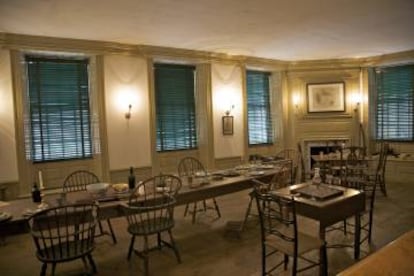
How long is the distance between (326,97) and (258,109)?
1.69 metres

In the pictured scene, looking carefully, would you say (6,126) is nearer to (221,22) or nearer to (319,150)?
(221,22)

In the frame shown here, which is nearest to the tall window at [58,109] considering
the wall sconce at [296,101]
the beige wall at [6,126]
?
the beige wall at [6,126]

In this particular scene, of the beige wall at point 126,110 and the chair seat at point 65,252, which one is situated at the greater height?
the beige wall at point 126,110

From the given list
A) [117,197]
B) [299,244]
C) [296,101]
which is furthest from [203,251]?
[296,101]

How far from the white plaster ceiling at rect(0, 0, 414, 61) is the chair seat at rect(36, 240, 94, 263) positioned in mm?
2558

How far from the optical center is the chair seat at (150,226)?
314 cm

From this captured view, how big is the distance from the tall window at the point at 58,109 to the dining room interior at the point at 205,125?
22mm

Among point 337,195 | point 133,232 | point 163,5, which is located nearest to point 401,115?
point 337,195

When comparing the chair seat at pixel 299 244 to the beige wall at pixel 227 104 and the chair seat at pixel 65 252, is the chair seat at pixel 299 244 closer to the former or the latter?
the chair seat at pixel 65 252

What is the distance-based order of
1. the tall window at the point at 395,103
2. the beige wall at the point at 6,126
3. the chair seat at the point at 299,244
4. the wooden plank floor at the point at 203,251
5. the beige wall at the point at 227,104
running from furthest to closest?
the tall window at the point at 395,103 → the beige wall at the point at 227,104 → the beige wall at the point at 6,126 → the wooden plank floor at the point at 203,251 → the chair seat at the point at 299,244

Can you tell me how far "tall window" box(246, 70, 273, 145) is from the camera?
758 centimetres

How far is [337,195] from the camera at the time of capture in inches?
120

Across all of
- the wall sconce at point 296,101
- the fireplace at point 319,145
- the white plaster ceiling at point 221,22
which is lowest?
the fireplace at point 319,145

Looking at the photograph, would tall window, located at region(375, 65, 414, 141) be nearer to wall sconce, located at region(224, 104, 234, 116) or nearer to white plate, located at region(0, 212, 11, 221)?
wall sconce, located at region(224, 104, 234, 116)
